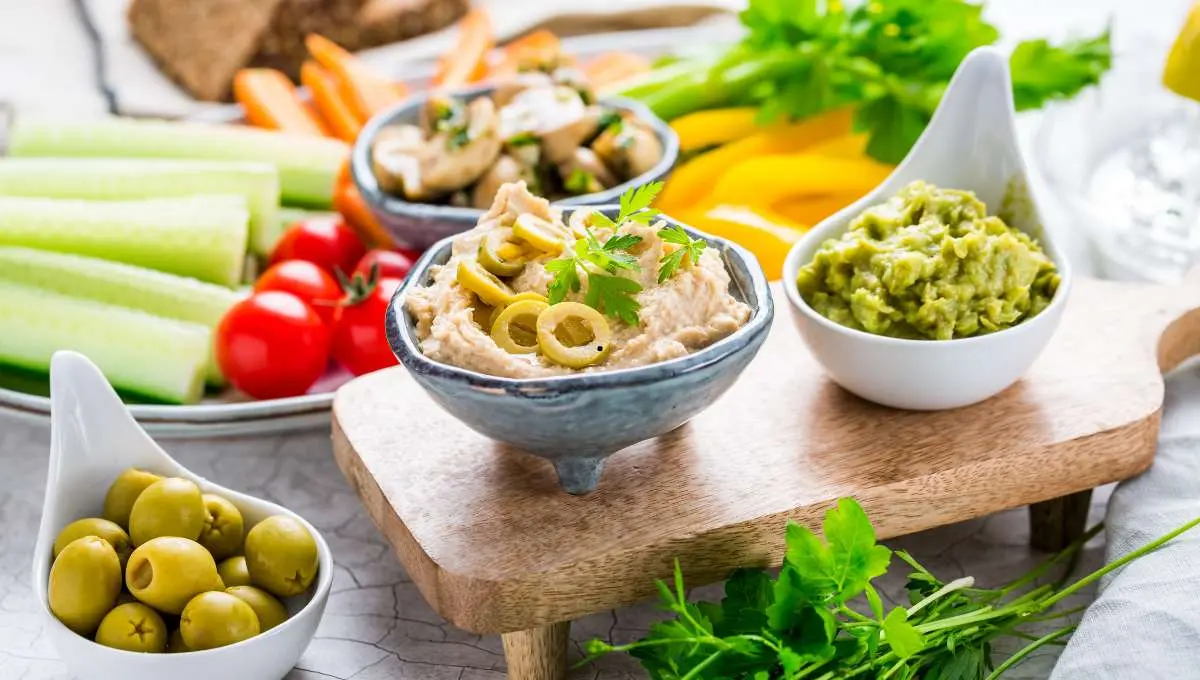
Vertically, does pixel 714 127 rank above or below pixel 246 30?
above

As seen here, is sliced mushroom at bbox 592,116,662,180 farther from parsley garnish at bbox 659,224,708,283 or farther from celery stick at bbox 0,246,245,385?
parsley garnish at bbox 659,224,708,283

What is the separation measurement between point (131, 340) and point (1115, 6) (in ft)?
16.8

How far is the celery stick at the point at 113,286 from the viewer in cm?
381

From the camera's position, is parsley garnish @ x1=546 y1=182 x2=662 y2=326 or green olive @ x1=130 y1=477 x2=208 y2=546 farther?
green olive @ x1=130 y1=477 x2=208 y2=546

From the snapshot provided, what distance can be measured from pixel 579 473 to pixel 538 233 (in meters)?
0.48

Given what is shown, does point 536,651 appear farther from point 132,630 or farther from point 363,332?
point 363,332

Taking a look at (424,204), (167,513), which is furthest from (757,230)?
(167,513)

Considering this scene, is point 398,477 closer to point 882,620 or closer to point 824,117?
point 882,620

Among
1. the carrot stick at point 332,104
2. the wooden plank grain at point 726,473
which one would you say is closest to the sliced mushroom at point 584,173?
the wooden plank grain at point 726,473

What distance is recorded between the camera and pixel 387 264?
13.0 ft

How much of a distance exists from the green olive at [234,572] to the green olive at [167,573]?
0.11 metres

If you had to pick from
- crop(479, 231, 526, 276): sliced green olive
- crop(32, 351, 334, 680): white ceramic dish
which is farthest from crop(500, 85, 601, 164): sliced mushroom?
crop(32, 351, 334, 680): white ceramic dish

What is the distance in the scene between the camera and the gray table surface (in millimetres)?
2805

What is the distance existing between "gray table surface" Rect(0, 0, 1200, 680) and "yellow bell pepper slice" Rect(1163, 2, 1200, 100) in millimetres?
932
